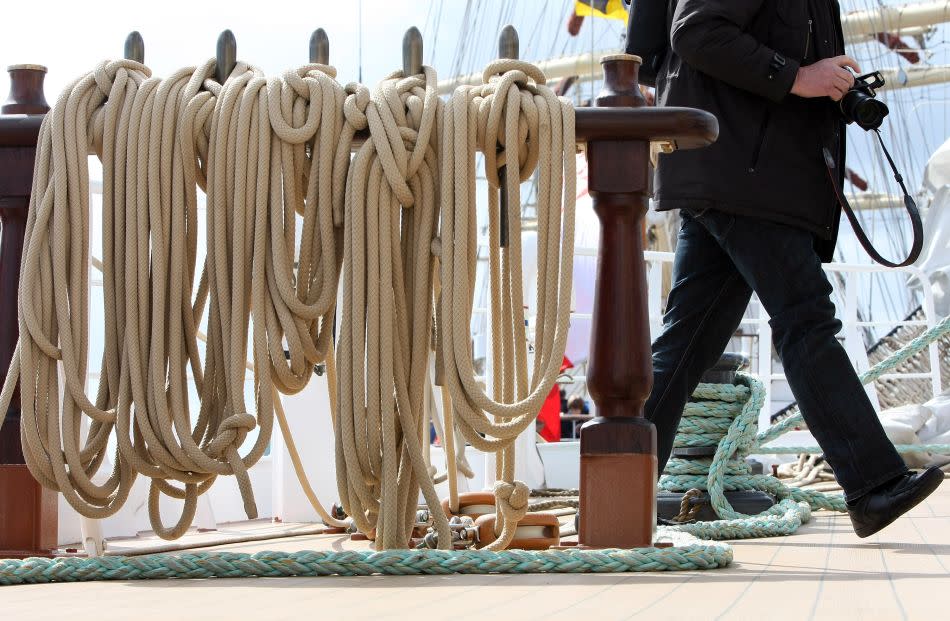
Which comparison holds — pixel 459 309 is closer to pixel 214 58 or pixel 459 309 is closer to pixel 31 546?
pixel 214 58

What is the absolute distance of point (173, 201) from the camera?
7.04ft

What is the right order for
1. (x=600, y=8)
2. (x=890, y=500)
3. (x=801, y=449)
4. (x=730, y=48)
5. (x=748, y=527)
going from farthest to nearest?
(x=600, y=8) < (x=801, y=449) < (x=748, y=527) < (x=730, y=48) < (x=890, y=500)

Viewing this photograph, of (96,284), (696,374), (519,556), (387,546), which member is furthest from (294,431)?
(519,556)

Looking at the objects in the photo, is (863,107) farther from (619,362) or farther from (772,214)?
(619,362)

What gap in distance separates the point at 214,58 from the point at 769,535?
1.62 m

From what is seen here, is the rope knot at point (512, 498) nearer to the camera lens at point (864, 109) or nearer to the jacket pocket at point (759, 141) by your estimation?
the jacket pocket at point (759, 141)

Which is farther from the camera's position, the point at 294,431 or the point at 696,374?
the point at 294,431

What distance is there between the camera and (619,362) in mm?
2125

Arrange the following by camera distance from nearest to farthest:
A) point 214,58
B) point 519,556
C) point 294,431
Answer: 1. point 519,556
2. point 214,58
3. point 294,431

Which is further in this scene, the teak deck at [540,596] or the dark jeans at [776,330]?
the dark jeans at [776,330]

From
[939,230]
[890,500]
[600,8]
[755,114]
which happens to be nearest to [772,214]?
[755,114]

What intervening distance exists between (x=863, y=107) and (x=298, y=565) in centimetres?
155

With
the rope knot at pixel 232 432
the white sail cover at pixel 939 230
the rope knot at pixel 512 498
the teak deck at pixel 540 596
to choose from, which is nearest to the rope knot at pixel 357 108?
the rope knot at pixel 232 432

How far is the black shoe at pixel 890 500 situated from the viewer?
240cm
